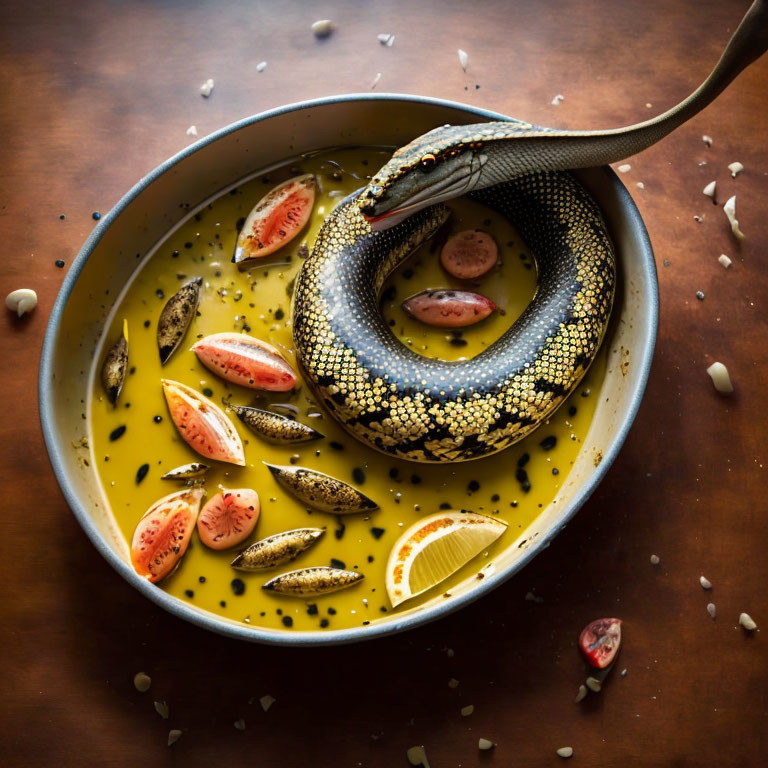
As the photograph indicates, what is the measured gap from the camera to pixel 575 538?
4.15ft

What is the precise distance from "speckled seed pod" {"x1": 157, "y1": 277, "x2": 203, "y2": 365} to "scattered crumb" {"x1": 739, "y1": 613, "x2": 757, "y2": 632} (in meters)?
1.01

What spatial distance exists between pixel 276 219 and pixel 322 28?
402 millimetres

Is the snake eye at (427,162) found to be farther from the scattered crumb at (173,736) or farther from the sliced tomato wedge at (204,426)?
the scattered crumb at (173,736)

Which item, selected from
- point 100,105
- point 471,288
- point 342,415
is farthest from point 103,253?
point 471,288

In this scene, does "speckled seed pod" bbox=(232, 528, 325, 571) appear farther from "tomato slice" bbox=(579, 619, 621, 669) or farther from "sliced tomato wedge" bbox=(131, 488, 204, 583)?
"tomato slice" bbox=(579, 619, 621, 669)

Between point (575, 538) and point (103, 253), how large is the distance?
875mm

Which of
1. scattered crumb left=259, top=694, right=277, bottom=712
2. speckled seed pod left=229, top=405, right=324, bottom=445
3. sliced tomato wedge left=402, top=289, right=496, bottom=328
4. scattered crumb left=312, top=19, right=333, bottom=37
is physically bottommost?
scattered crumb left=259, top=694, right=277, bottom=712

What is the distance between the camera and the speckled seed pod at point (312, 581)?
1.16 m

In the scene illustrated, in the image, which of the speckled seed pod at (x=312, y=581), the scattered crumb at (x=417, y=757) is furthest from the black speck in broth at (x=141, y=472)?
the scattered crumb at (x=417, y=757)

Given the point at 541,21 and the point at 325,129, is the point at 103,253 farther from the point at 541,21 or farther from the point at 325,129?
the point at 541,21

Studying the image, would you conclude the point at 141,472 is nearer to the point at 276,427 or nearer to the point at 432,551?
the point at 276,427

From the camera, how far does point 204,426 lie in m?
1.20

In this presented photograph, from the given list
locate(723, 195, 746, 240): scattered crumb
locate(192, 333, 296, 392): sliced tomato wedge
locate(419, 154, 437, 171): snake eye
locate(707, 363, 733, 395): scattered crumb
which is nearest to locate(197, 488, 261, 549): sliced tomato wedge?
locate(192, 333, 296, 392): sliced tomato wedge

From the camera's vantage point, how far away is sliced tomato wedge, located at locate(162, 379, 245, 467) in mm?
1194
